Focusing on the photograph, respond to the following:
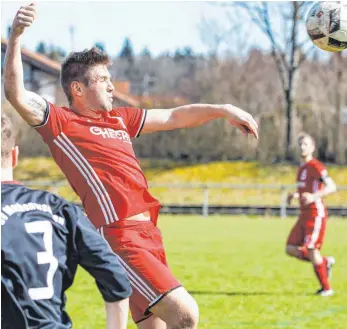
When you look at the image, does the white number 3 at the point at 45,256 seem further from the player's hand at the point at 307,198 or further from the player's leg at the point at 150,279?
the player's hand at the point at 307,198

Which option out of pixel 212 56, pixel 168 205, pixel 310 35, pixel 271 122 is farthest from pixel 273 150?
pixel 310 35

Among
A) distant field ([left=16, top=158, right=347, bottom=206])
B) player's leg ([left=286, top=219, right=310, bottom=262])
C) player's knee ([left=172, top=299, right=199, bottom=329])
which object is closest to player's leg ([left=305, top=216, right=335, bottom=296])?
player's leg ([left=286, top=219, right=310, bottom=262])

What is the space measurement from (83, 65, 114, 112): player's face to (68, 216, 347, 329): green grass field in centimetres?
310

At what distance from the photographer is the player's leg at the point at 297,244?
1009 cm

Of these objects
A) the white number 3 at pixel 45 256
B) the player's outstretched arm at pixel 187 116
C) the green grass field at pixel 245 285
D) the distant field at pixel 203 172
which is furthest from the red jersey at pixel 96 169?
the distant field at pixel 203 172

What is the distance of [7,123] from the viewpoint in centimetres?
337

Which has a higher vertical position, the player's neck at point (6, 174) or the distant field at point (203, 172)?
the player's neck at point (6, 174)

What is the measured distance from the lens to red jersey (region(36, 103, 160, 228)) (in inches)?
195

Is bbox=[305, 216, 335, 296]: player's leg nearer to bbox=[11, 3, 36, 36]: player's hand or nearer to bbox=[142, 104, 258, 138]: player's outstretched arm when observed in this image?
bbox=[142, 104, 258, 138]: player's outstretched arm

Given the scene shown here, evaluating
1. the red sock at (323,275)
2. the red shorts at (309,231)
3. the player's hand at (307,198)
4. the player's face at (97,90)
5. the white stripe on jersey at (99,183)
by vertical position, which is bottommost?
the red sock at (323,275)

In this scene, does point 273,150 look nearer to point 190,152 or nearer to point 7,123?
point 190,152

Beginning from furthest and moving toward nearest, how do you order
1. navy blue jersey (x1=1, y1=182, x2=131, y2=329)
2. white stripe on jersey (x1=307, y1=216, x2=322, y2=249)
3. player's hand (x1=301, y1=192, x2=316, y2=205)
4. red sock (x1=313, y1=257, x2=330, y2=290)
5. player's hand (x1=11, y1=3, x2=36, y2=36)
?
white stripe on jersey (x1=307, y1=216, x2=322, y2=249), player's hand (x1=301, y1=192, x2=316, y2=205), red sock (x1=313, y1=257, x2=330, y2=290), player's hand (x1=11, y1=3, x2=36, y2=36), navy blue jersey (x1=1, y1=182, x2=131, y2=329)

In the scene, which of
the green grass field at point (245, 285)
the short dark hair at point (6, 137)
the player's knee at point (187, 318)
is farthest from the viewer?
the green grass field at point (245, 285)

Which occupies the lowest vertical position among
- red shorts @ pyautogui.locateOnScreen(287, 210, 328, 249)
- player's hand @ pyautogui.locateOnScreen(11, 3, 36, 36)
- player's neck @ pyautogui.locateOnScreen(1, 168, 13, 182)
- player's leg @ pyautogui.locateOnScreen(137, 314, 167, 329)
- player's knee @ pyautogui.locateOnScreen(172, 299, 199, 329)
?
red shorts @ pyautogui.locateOnScreen(287, 210, 328, 249)
